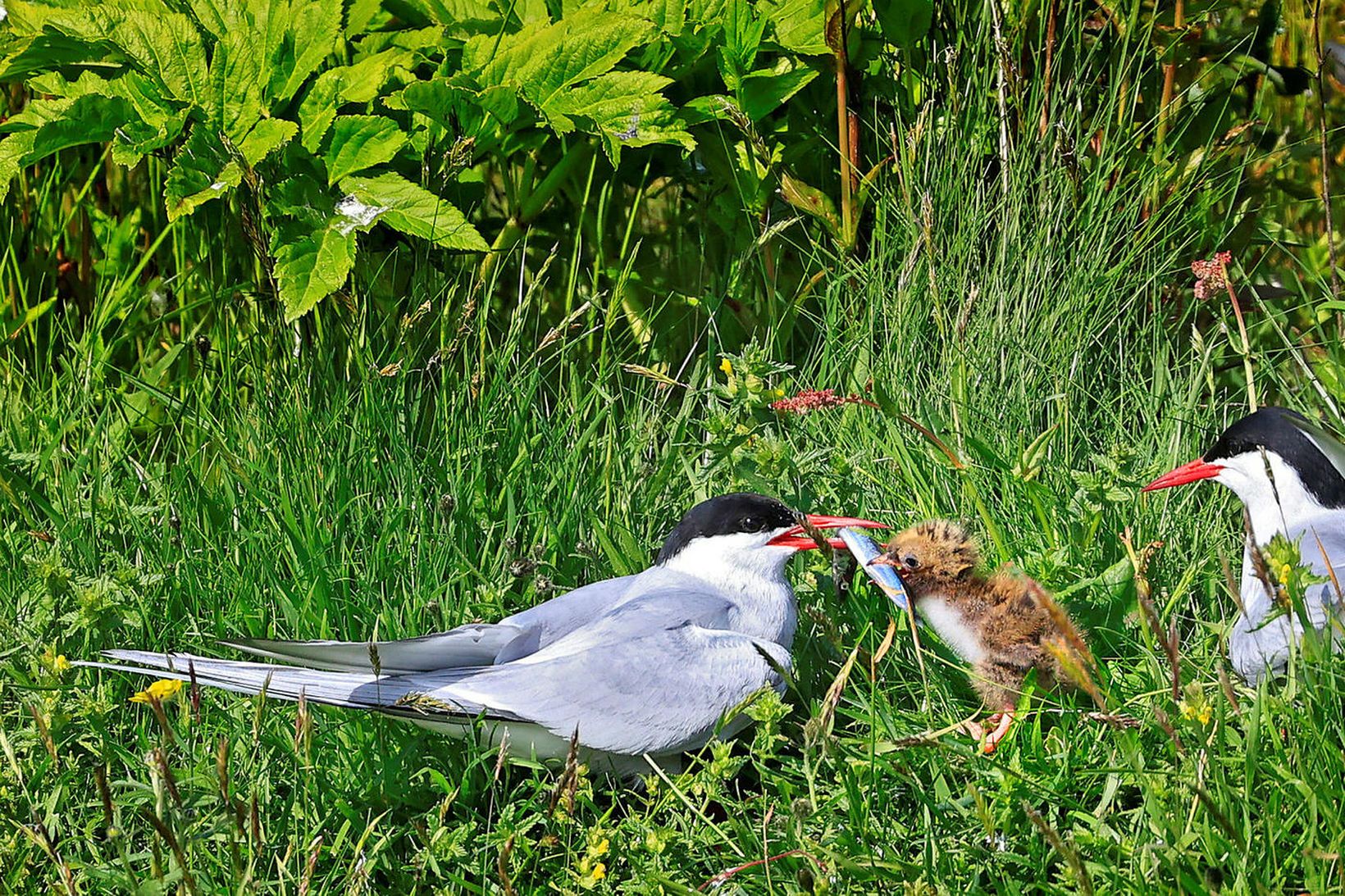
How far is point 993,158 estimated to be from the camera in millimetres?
3729

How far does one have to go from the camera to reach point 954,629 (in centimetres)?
258

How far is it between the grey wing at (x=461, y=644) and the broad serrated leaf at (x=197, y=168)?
1.12 meters

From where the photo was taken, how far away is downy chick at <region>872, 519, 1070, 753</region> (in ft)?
8.16

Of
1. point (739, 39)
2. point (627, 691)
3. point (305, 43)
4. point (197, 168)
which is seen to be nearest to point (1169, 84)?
point (739, 39)

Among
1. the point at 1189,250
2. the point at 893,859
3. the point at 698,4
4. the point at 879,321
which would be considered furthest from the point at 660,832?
the point at 1189,250

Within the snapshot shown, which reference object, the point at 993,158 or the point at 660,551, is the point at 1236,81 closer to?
the point at 993,158

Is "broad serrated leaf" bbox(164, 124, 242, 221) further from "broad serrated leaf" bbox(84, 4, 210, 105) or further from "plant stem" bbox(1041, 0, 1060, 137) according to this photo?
"plant stem" bbox(1041, 0, 1060, 137)

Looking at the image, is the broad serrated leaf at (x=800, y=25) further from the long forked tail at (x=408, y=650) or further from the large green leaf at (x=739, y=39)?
the long forked tail at (x=408, y=650)

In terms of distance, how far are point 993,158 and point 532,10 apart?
4.14 ft

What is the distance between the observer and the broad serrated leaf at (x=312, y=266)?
300 cm

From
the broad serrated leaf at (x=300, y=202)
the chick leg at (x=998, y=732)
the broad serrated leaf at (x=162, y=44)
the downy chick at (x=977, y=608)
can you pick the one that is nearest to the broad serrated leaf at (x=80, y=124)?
the broad serrated leaf at (x=162, y=44)

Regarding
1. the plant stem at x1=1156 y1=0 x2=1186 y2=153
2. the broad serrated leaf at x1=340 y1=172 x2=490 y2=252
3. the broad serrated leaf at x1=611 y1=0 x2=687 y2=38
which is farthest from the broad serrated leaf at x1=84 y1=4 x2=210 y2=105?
the plant stem at x1=1156 y1=0 x2=1186 y2=153

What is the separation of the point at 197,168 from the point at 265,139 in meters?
0.21

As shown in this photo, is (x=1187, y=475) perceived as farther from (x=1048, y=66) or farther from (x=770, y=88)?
(x=770, y=88)
